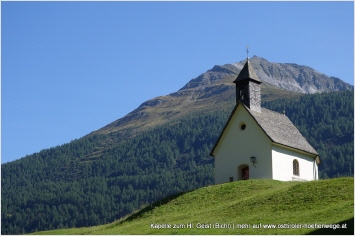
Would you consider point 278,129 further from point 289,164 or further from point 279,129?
point 289,164

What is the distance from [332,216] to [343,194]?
19.9 ft

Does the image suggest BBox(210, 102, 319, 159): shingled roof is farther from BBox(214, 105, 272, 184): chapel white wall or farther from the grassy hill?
the grassy hill

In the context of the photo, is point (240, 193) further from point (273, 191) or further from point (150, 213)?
point (150, 213)

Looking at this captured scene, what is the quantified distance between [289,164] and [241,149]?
4.67 metres

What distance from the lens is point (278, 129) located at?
188 ft

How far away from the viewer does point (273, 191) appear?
143ft

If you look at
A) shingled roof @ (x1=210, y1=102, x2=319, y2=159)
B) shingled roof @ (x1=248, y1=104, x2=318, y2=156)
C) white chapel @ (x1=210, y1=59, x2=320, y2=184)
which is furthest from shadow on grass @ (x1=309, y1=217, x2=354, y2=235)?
shingled roof @ (x1=248, y1=104, x2=318, y2=156)

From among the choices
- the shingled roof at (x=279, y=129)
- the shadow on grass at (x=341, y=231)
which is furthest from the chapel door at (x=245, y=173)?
the shadow on grass at (x=341, y=231)

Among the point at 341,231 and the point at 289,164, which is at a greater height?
the point at 289,164

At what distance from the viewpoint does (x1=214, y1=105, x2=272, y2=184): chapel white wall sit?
53812 millimetres

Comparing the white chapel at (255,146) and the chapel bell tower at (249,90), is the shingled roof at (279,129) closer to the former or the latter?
the white chapel at (255,146)

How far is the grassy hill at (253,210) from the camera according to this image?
106 feet

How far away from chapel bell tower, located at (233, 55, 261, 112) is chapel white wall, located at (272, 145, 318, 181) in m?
5.18

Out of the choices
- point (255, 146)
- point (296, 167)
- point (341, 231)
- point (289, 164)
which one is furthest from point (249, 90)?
point (341, 231)
